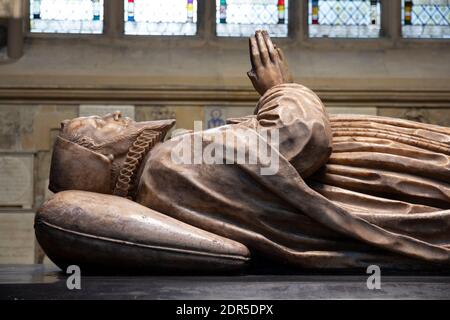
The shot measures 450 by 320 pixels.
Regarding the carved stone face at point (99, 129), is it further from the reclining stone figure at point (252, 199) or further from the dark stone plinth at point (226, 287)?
the dark stone plinth at point (226, 287)

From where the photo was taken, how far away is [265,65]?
382 cm

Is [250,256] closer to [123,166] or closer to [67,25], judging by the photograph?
[123,166]

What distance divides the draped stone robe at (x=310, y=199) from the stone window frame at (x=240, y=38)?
4021mm

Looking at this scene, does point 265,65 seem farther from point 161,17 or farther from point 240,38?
point 161,17

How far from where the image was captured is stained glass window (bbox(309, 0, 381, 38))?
7.67m

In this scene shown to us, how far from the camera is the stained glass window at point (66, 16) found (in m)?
7.52

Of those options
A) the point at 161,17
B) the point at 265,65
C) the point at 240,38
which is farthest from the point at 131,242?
the point at 161,17

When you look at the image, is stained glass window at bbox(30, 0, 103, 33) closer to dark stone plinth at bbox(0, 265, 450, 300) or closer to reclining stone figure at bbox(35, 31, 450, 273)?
reclining stone figure at bbox(35, 31, 450, 273)

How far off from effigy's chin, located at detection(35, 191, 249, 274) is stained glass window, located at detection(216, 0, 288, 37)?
15.0 ft

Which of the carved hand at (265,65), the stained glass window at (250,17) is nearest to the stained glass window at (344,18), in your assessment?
the stained glass window at (250,17)

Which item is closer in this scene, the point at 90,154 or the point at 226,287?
the point at 226,287

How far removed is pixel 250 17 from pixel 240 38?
38 centimetres

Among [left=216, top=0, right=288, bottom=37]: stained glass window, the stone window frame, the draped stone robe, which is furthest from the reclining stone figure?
[left=216, top=0, right=288, bottom=37]: stained glass window

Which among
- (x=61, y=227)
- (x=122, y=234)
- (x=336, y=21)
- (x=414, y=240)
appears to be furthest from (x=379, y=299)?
(x=336, y=21)
